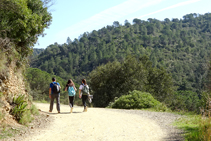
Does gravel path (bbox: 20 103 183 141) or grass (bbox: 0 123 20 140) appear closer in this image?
grass (bbox: 0 123 20 140)

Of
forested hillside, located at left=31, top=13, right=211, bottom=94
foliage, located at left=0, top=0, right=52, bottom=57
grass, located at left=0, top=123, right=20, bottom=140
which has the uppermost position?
forested hillside, located at left=31, top=13, right=211, bottom=94

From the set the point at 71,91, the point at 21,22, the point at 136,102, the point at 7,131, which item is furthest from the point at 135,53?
the point at 7,131

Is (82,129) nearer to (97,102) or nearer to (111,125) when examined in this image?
(111,125)

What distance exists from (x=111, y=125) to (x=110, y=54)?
114 meters

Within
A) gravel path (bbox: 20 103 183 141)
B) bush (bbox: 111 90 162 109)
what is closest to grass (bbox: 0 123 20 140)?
gravel path (bbox: 20 103 183 141)

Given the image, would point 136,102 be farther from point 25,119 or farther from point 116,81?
point 116,81

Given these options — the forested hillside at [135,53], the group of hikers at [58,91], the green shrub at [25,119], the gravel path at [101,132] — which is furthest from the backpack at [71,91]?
the forested hillside at [135,53]

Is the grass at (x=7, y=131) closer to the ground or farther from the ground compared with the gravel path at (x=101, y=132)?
farther from the ground

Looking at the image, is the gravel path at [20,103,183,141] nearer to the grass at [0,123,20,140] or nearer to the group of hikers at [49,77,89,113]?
the grass at [0,123,20,140]

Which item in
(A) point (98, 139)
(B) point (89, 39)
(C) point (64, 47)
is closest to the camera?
(A) point (98, 139)

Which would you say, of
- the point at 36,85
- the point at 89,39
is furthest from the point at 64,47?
the point at 36,85

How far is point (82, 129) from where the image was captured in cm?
788

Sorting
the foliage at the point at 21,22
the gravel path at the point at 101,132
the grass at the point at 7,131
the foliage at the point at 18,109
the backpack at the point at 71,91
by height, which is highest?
the foliage at the point at 21,22

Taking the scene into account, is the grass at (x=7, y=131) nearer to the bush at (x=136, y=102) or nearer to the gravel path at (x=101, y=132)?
the gravel path at (x=101, y=132)
